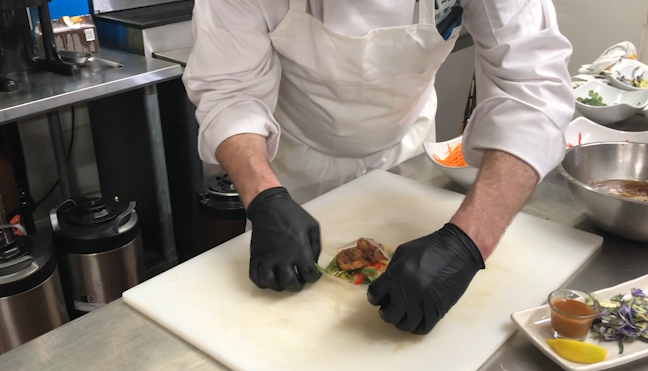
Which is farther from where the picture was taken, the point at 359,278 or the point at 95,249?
the point at 95,249

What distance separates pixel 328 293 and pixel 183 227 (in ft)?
5.49

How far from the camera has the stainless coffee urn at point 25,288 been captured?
1.63 m

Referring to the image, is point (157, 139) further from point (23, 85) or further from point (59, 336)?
point (59, 336)

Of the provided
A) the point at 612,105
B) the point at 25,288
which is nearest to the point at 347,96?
the point at 612,105

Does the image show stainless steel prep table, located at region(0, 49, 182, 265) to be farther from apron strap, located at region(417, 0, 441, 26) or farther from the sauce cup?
the sauce cup

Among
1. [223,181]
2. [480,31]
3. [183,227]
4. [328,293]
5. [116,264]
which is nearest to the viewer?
[328,293]

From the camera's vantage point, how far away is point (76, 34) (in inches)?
84.0

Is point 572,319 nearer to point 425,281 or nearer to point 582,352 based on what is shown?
point 582,352

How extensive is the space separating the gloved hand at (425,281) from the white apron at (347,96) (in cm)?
45

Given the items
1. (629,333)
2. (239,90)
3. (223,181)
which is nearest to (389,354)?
(629,333)

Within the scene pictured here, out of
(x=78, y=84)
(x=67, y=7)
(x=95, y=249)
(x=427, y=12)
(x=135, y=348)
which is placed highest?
(x=427, y=12)

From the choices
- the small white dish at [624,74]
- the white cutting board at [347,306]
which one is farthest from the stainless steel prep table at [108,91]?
the small white dish at [624,74]

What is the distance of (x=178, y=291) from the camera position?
94cm

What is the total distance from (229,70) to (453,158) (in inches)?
21.1
